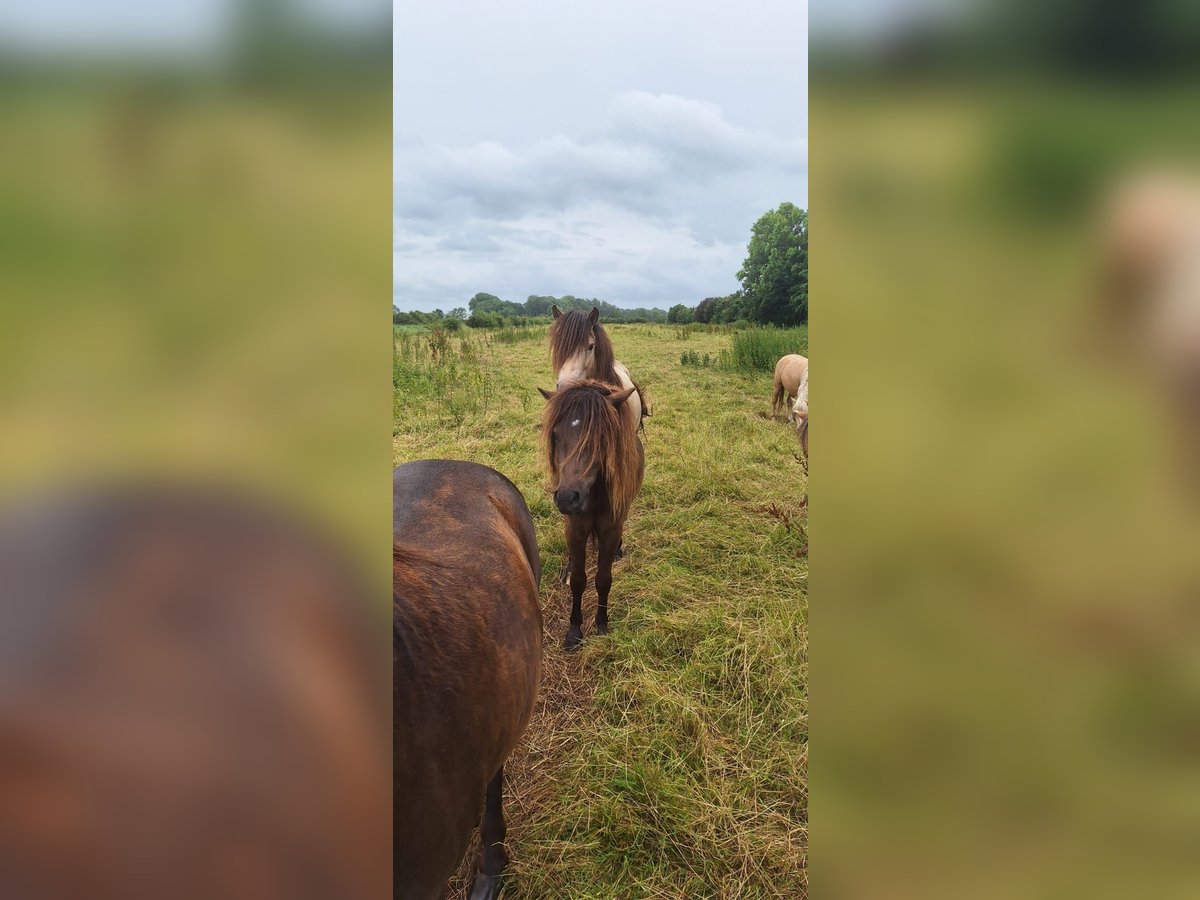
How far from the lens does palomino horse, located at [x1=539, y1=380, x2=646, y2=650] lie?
2.79 meters

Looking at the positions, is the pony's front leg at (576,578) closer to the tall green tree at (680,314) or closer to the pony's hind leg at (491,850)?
the pony's hind leg at (491,850)

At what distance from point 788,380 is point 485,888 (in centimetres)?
723

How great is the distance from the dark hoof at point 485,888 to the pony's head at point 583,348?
10.4ft

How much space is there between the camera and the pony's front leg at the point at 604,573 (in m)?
3.15

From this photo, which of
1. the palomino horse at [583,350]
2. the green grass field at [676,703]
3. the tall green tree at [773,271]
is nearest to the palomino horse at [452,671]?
the green grass field at [676,703]

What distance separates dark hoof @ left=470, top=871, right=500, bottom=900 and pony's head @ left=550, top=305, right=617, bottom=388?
3.16 m
